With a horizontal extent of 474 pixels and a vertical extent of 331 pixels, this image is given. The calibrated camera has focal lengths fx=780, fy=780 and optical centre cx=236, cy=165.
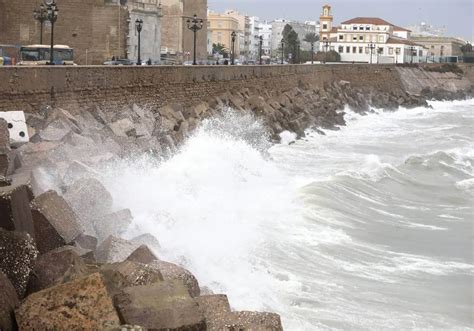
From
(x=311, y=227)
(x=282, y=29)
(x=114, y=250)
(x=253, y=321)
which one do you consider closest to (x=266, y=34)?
(x=282, y=29)

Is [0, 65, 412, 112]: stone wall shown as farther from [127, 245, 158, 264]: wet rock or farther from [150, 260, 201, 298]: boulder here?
[150, 260, 201, 298]: boulder

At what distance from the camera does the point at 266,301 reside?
7.09 meters

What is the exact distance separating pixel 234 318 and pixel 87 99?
972 cm

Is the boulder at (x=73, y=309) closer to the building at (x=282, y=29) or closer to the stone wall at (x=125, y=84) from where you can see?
the stone wall at (x=125, y=84)

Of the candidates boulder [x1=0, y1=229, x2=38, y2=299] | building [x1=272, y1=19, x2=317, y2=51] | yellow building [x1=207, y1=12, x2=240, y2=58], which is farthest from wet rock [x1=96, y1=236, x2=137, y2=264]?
building [x1=272, y1=19, x2=317, y2=51]

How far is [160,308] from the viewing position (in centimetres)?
467

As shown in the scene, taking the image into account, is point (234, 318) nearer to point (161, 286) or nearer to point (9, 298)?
point (161, 286)

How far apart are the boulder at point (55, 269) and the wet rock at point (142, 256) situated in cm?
70

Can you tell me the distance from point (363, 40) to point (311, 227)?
75.7 m

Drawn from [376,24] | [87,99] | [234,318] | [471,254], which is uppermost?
[376,24]

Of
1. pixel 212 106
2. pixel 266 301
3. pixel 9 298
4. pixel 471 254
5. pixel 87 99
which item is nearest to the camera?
pixel 9 298

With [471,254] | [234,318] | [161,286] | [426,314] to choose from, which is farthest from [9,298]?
[471,254]

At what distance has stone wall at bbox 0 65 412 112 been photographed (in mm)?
12109

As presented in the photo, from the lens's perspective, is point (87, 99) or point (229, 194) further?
point (87, 99)
